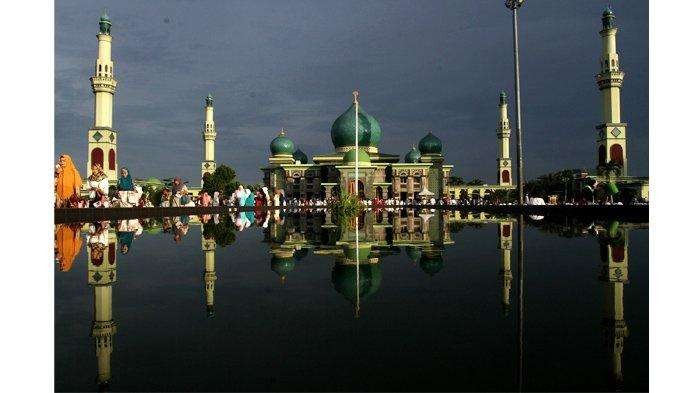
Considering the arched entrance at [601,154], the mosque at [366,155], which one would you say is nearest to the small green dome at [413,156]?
the mosque at [366,155]

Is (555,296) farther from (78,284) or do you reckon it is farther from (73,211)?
(73,211)

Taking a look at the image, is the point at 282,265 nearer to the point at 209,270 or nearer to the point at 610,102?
the point at 209,270

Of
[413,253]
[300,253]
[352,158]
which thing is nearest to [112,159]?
[352,158]

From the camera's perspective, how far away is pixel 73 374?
A: 170 centimetres

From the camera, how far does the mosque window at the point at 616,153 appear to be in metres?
36.5

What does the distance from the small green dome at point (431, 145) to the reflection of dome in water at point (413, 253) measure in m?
40.7

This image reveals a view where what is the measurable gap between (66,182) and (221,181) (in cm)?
3354

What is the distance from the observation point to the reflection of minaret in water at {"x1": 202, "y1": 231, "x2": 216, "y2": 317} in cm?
276

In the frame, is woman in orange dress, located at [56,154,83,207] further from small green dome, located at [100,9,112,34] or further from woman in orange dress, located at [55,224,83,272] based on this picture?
small green dome, located at [100,9,112,34]

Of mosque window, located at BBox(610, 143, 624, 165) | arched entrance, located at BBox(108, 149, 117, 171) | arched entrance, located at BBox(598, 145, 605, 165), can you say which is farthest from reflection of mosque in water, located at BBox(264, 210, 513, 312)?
arched entrance, located at BBox(598, 145, 605, 165)

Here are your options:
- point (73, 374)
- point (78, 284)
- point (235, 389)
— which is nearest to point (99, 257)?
point (78, 284)

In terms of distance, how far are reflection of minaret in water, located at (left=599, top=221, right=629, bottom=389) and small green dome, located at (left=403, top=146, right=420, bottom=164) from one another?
4018cm

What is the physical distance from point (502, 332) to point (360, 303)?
28.3 inches

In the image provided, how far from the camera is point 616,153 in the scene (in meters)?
36.7
